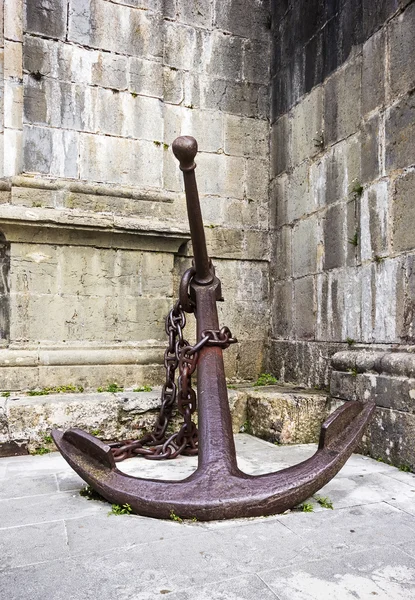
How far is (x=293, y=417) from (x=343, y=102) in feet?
7.11

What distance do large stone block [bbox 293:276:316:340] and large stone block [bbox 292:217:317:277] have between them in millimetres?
81

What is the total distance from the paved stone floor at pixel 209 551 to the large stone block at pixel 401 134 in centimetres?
179

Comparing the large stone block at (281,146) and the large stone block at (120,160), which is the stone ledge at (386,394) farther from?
the large stone block at (120,160)

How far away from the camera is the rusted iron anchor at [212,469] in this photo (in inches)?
71.9

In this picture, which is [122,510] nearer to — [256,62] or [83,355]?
[83,355]

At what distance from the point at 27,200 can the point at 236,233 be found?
1688 millimetres

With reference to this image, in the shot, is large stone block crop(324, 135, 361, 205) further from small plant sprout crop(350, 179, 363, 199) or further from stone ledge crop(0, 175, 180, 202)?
stone ledge crop(0, 175, 180, 202)

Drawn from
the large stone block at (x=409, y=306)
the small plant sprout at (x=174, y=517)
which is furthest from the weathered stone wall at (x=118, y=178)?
the small plant sprout at (x=174, y=517)

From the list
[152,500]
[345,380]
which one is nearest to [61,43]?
[345,380]

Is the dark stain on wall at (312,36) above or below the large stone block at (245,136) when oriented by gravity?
above

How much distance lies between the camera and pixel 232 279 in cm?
430

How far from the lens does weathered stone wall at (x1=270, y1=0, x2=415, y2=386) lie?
296 cm

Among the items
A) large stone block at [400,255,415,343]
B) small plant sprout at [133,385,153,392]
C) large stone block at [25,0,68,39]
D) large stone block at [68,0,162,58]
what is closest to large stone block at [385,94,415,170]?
large stone block at [400,255,415,343]

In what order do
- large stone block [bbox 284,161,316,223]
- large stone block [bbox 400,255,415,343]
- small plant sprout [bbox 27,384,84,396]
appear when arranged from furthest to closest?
large stone block [bbox 284,161,316,223] → small plant sprout [bbox 27,384,84,396] → large stone block [bbox 400,255,415,343]
